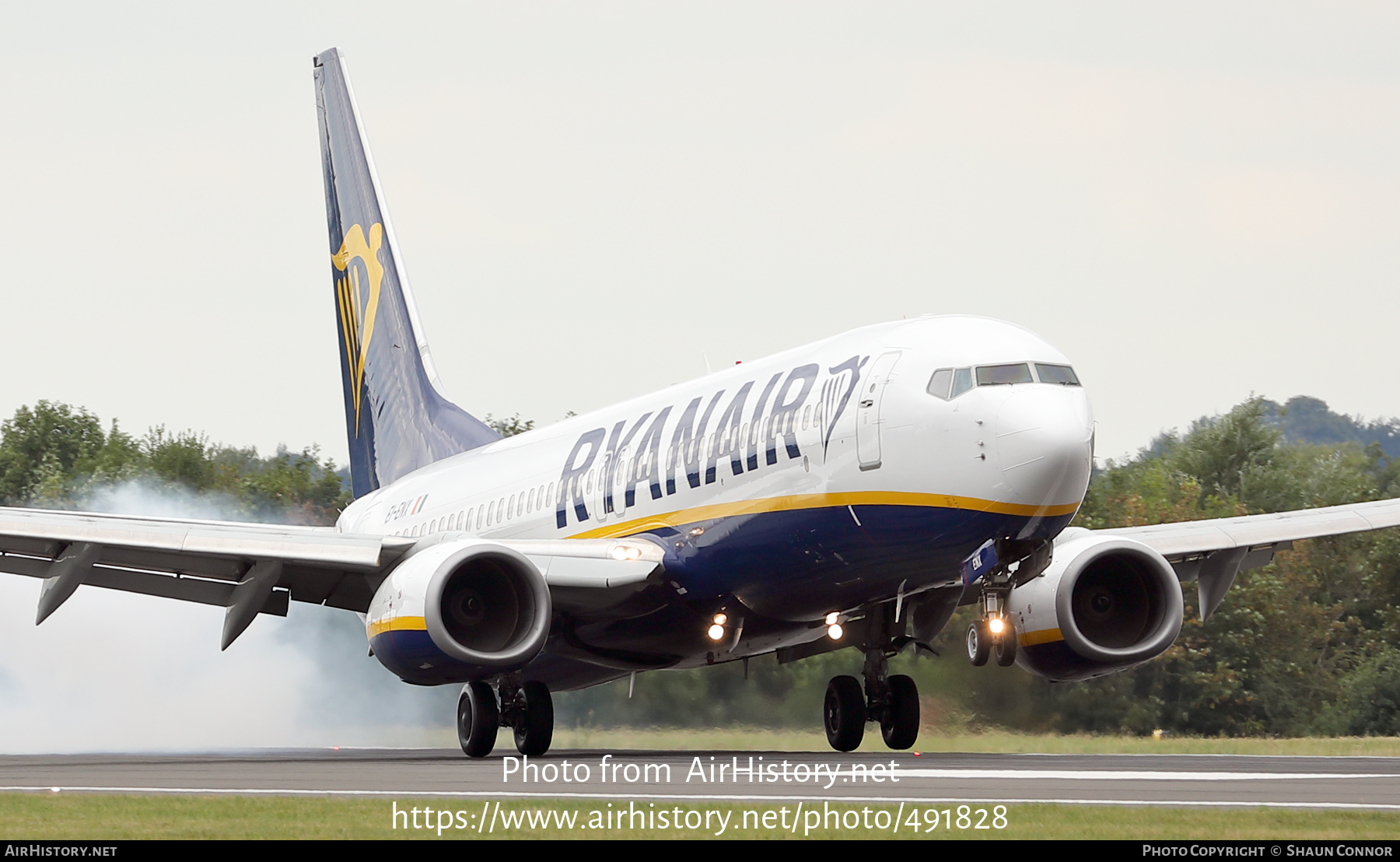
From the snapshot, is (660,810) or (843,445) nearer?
(660,810)

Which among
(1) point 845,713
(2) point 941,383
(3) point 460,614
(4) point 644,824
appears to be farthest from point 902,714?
(4) point 644,824

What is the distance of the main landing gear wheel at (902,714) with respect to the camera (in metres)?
22.8

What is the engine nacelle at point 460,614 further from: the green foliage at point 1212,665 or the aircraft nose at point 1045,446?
the green foliage at point 1212,665

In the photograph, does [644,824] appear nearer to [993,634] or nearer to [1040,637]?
[993,634]

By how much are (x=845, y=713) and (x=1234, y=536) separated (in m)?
5.21

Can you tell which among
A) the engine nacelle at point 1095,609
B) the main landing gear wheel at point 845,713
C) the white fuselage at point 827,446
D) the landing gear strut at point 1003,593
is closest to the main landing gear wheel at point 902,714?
the main landing gear wheel at point 845,713

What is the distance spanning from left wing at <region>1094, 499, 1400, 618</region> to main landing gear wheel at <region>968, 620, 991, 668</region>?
4.27m

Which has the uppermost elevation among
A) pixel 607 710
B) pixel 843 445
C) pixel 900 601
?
pixel 843 445

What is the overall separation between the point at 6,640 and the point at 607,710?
34.2ft

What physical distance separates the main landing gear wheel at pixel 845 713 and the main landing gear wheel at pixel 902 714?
1.87 ft
